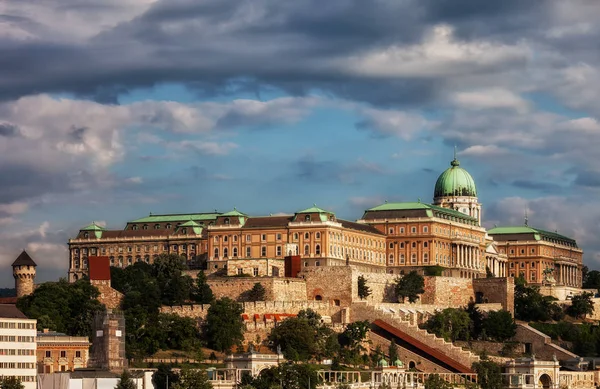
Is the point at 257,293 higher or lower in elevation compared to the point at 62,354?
higher

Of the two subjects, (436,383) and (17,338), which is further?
(436,383)

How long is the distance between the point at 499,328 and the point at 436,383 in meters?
29.5

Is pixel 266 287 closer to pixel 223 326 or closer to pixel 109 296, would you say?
pixel 223 326

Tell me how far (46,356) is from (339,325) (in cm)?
3686

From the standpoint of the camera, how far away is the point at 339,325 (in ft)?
608

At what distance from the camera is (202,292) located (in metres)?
191

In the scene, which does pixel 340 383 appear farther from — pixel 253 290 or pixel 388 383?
pixel 253 290

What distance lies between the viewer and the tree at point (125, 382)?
14600cm

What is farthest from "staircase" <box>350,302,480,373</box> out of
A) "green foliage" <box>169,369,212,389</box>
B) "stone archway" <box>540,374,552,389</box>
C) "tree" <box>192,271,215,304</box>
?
"green foliage" <box>169,369,212,389</box>

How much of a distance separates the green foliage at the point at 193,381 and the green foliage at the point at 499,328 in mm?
53901

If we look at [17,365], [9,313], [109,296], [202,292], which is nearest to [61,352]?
[9,313]

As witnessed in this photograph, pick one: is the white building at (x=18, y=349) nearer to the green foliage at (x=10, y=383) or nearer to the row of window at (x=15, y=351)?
the row of window at (x=15, y=351)

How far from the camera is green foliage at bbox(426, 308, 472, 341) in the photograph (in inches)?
7574

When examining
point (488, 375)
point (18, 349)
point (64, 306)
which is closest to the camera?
point (18, 349)
